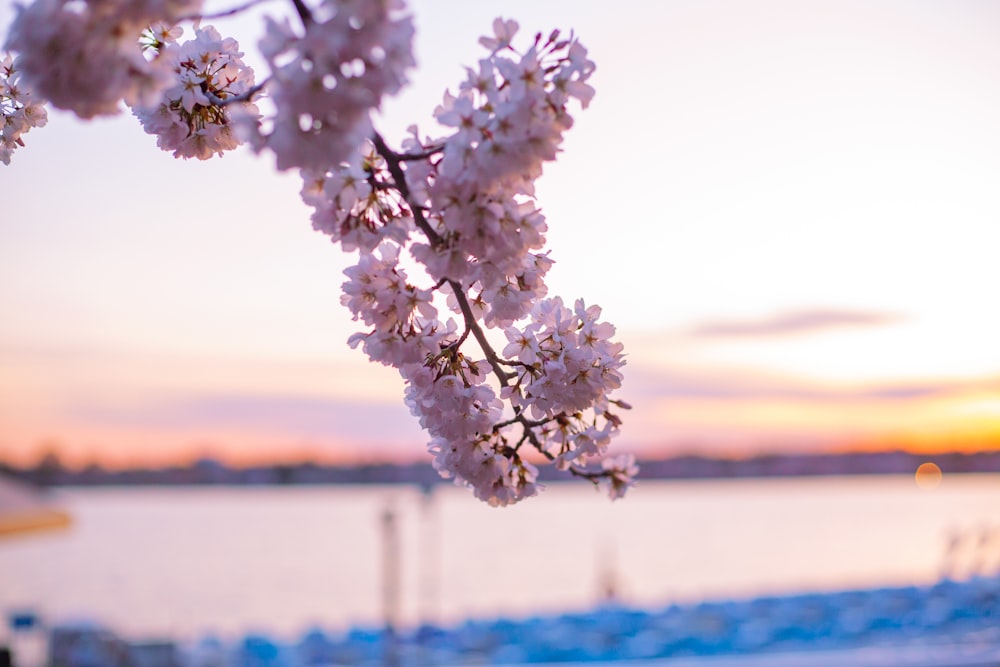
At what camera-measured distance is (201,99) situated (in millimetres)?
1035

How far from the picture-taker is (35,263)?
29.4ft

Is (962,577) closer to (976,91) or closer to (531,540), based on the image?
(976,91)

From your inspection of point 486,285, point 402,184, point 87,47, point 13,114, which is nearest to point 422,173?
point 402,184

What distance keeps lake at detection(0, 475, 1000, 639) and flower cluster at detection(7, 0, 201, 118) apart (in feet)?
18.5

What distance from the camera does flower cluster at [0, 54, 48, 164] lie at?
1100 mm

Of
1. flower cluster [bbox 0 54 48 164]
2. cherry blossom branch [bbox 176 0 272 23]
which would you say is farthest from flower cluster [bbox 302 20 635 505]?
flower cluster [bbox 0 54 48 164]

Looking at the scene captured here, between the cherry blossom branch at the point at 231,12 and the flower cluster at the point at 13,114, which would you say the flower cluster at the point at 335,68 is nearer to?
the cherry blossom branch at the point at 231,12

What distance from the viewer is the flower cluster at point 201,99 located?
1020 mm

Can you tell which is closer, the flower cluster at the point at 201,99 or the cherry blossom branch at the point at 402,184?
→ the cherry blossom branch at the point at 402,184

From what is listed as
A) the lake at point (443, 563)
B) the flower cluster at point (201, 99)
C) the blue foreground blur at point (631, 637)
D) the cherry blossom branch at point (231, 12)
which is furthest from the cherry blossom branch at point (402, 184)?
the blue foreground blur at point (631, 637)

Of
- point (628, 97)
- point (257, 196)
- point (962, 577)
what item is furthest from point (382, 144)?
point (962, 577)

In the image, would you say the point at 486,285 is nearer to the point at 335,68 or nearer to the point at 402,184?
the point at 402,184

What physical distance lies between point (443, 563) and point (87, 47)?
28702 mm

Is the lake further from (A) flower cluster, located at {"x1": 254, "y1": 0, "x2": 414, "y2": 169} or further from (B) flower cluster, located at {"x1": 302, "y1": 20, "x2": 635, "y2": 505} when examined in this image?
(A) flower cluster, located at {"x1": 254, "y1": 0, "x2": 414, "y2": 169}
